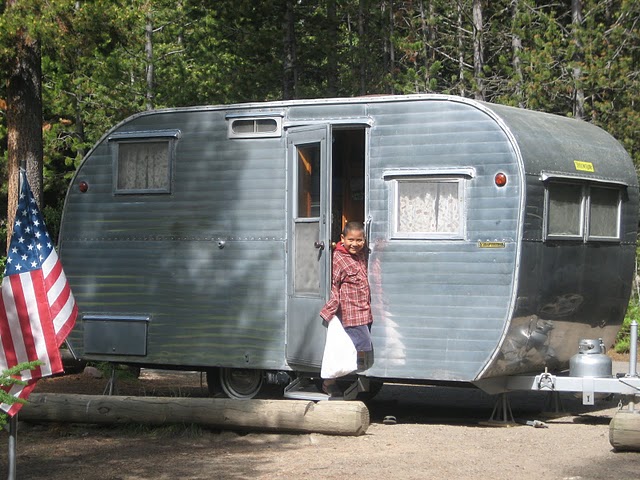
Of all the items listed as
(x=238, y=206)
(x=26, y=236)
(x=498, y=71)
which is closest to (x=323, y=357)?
(x=238, y=206)

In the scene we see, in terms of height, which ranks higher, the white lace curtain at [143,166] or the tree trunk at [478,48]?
the tree trunk at [478,48]

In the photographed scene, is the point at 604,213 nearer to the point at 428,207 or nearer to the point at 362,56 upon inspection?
the point at 428,207

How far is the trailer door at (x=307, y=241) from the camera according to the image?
33.0ft

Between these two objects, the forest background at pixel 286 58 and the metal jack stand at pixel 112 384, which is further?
the forest background at pixel 286 58

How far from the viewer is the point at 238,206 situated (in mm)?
10680

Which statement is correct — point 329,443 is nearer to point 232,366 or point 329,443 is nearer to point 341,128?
point 232,366

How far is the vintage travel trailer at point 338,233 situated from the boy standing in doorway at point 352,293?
0.14m

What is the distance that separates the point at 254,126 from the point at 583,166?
3.26 metres

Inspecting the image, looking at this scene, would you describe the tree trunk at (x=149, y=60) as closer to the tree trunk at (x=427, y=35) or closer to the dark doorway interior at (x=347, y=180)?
the tree trunk at (x=427, y=35)

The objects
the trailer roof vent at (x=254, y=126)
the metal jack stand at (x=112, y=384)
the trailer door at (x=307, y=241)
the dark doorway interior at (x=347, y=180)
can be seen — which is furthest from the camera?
the dark doorway interior at (x=347, y=180)

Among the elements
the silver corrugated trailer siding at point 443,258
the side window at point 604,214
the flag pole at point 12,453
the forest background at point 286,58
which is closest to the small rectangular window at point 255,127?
the silver corrugated trailer siding at point 443,258

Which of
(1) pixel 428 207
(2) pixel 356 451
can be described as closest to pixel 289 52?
(1) pixel 428 207

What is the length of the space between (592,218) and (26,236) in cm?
555

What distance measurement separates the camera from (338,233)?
11.4 m
